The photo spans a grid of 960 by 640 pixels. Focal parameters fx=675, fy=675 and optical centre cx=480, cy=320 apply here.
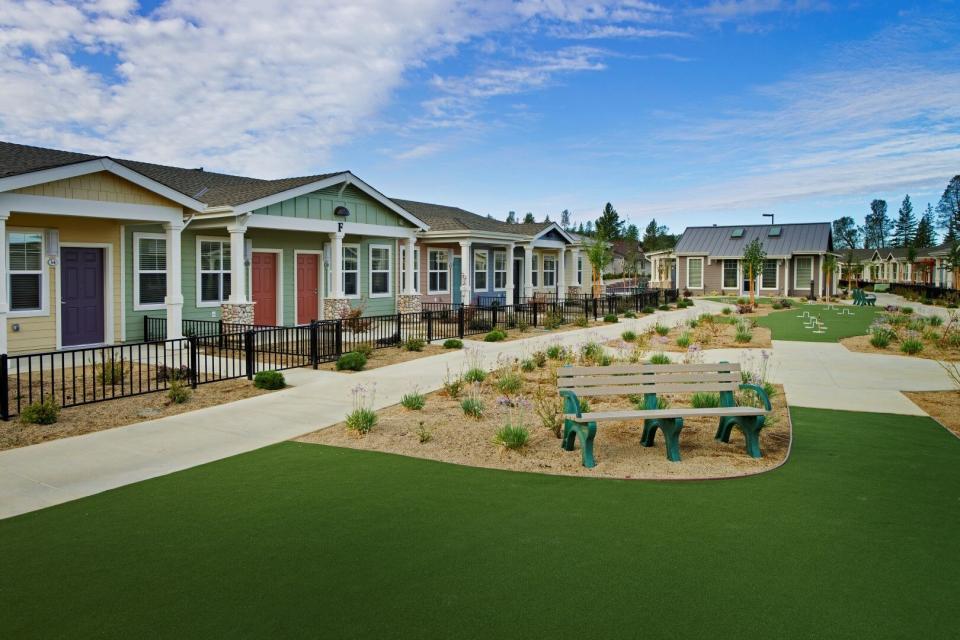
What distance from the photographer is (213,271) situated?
17.7 meters

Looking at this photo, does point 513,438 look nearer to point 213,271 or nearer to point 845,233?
point 213,271

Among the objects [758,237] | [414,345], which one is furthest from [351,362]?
[758,237]

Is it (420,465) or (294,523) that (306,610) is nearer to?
(294,523)

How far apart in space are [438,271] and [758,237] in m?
33.6

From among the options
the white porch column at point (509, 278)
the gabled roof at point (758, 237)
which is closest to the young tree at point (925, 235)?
the gabled roof at point (758, 237)

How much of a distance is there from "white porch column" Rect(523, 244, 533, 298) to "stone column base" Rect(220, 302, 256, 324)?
16104 mm

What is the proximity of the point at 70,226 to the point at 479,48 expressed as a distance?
12124mm

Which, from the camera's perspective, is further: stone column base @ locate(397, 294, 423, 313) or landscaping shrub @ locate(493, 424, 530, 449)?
stone column base @ locate(397, 294, 423, 313)

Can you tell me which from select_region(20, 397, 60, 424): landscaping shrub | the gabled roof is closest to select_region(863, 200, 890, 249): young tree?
the gabled roof

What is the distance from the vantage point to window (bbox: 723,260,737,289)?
51438mm

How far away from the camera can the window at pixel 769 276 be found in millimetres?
49875

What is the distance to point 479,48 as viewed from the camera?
795 inches

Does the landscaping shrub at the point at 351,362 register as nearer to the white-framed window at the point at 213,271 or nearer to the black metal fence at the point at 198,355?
the black metal fence at the point at 198,355

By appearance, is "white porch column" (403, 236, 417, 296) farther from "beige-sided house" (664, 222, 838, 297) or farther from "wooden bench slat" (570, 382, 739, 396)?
"beige-sided house" (664, 222, 838, 297)
